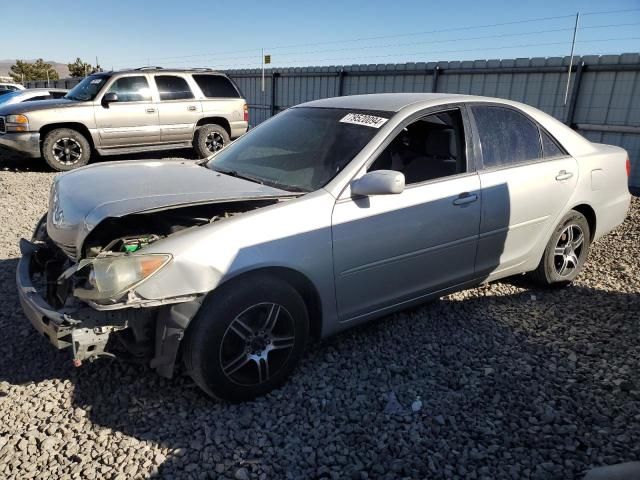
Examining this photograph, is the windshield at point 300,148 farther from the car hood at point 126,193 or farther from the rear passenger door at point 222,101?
the rear passenger door at point 222,101

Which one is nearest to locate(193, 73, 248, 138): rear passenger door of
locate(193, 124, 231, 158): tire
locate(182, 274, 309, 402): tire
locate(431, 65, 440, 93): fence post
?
locate(193, 124, 231, 158): tire

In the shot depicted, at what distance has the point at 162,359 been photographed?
8.54 feet

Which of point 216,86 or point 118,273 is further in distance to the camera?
point 216,86

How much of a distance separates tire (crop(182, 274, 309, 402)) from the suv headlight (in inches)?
319

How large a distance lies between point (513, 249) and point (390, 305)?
4.18 feet

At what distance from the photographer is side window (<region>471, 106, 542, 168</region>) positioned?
3.79 metres

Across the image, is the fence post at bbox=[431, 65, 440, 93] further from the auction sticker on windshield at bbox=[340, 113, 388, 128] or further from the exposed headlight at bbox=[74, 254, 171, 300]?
the exposed headlight at bbox=[74, 254, 171, 300]

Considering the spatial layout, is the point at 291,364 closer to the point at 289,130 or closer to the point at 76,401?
the point at 76,401

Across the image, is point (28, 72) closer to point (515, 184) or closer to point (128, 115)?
point (128, 115)

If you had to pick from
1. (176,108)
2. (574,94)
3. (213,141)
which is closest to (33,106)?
(176,108)

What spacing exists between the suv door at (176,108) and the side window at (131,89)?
0.24 m

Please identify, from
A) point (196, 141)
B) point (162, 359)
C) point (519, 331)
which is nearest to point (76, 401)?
point (162, 359)

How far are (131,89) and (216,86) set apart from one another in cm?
182

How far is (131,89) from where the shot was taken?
9.84 m
